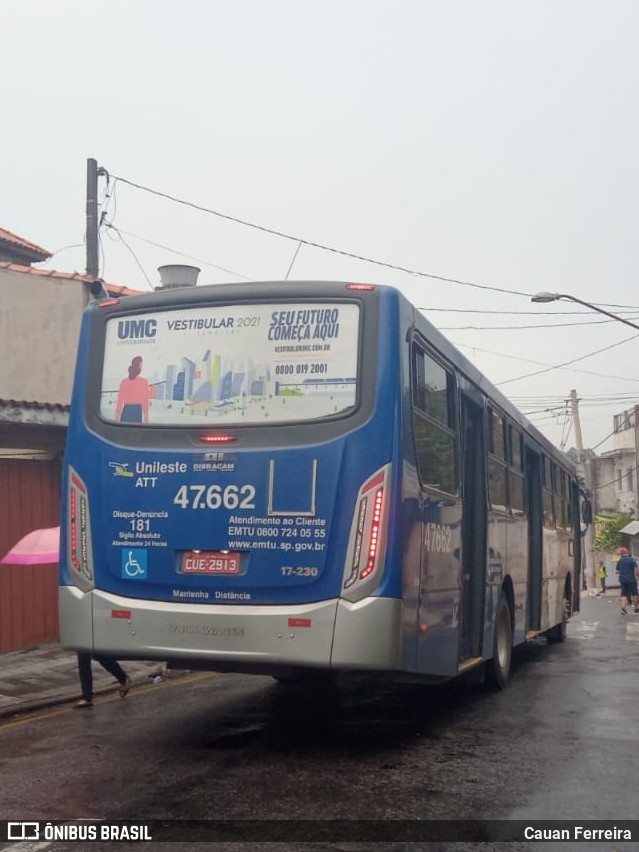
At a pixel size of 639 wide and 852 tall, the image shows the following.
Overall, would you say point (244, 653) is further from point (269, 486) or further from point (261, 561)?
point (269, 486)

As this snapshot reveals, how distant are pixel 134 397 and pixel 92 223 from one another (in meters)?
10.3

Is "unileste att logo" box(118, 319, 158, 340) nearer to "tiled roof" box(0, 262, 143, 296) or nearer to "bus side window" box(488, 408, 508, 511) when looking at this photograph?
"bus side window" box(488, 408, 508, 511)

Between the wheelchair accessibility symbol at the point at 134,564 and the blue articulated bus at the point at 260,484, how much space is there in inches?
0.6

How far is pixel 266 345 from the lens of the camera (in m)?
7.45

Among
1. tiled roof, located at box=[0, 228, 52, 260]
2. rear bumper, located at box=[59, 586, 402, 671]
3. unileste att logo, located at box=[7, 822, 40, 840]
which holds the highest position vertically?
tiled roof, located at box=[0, 228, 52, 260]

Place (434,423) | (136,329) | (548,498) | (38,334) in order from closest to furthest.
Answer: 1. (136,329)
2. (434,423)
3. (548,498)
4. (38,334)

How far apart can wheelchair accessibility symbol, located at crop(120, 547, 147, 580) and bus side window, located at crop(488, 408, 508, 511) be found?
4.09 meters

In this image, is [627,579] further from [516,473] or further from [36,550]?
[36,550]

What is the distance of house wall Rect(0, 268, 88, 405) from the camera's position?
609 inches

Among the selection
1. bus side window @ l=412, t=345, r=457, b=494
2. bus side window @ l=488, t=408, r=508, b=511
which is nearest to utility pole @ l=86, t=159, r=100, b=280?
bus side window @ l=488, t=408, r=508, b=511

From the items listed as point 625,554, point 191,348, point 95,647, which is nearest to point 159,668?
point 95,647

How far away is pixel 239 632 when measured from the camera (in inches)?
277

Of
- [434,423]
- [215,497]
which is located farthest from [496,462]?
[215,497]

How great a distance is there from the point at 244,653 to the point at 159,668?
5742 mm
